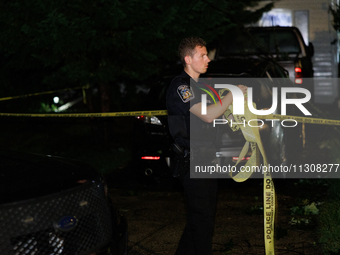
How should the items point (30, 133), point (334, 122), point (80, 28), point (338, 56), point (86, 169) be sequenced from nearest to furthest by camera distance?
1. point (86, 169)
2. point (334, 122)
3. point (80, 28)
4. point (30, 133)
5. point (338, 56)

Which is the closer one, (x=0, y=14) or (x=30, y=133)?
(x=0, y=14)

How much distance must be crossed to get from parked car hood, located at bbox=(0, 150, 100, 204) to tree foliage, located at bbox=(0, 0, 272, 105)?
170 inches

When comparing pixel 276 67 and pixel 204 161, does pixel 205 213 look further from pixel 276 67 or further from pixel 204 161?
pixel 276 67

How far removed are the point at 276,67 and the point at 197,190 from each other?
5.03m

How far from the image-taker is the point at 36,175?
3.13 metres

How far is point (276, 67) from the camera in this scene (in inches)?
322

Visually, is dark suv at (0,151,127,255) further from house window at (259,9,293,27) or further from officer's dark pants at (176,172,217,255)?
house window at (259,9,293,27)

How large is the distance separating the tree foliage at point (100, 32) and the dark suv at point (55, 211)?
465 cm

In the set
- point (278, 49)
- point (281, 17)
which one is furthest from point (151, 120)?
point (281, 17)

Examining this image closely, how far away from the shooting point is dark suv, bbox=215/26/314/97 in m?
10.5

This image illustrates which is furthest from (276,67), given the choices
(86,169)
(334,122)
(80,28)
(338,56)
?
(338,56)

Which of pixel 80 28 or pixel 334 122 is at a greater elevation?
pixel 80 28

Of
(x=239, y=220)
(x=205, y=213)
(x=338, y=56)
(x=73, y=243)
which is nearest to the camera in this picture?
(x=73, y=243)

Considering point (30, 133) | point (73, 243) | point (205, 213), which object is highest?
point (73, 243)
